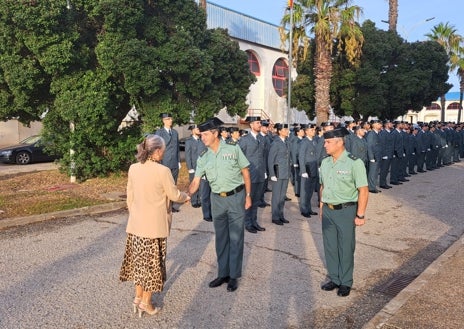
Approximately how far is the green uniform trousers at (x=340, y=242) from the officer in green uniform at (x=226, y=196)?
0.96 metres

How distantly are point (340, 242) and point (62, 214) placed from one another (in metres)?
6.04

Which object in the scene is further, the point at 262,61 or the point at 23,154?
the point at 262,61

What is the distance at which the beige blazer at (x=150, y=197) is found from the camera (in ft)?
13.4

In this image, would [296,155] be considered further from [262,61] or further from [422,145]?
[262,61]

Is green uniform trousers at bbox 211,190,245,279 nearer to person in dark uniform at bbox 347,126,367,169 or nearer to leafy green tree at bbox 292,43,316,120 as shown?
person in dark uniform at bbox 347,126,367,169

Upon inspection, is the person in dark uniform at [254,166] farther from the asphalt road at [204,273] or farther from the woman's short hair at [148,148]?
the woman's short hair at [148,148]

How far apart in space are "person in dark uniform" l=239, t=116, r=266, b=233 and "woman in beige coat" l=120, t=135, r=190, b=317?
143 inches

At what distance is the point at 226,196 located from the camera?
16.2ft

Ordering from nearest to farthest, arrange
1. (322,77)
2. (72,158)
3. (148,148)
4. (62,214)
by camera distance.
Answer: (148,148) < (62,214) < (72,158) < (322,77)

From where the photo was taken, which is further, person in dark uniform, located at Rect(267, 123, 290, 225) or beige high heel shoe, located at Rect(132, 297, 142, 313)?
person in dark uniform, located at Rect(267, 123, 290, 225)

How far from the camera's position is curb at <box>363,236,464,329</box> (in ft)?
12.8

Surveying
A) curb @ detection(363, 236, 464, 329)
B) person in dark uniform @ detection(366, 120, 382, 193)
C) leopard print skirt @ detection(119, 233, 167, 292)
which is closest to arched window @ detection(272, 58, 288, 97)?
person in dark uniform @ detection(366, 120, 382, 193)

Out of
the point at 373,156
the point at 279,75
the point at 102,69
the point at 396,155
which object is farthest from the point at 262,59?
the point at 373,156

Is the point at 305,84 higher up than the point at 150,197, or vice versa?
the point at 305,84
